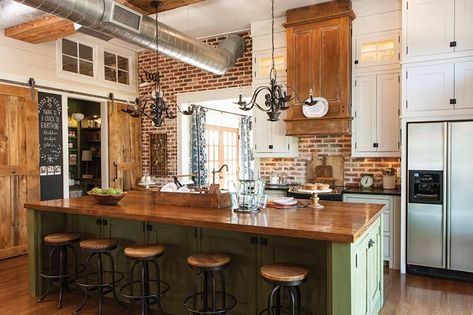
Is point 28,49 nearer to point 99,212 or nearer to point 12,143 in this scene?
point 12,143

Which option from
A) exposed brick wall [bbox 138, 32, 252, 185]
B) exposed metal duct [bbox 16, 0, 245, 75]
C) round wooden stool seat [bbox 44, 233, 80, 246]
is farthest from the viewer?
exposed brick wall [bbox 138, 32, 252, 185]

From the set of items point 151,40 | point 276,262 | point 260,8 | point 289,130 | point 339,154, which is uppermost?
point 260,8

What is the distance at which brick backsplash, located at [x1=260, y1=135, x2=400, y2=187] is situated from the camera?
4.99m

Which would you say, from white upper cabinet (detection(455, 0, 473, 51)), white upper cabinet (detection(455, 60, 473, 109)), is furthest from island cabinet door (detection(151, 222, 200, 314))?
white upper cabinet (detection(455, 0, 473, 51))

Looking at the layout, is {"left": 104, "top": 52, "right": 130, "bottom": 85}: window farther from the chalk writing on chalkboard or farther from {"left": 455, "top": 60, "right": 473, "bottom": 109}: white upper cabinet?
{"left": 455, "top": 60, "right": 473, "bottom": 109}: white upper cabinet

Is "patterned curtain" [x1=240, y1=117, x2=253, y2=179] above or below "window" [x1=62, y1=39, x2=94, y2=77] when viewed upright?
below

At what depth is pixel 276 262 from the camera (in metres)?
2.70

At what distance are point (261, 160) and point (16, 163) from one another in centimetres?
355

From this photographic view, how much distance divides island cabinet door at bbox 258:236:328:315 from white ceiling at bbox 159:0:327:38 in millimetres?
3379

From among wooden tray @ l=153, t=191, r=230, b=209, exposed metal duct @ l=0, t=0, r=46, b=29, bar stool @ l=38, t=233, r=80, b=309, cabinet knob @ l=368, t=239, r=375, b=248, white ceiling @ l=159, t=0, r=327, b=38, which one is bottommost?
bar stool @ l=38, t=233, r=80, b=309

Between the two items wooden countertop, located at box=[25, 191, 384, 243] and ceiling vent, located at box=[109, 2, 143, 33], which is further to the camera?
ceiling vent, located at box=[109, 2, 143, 33]

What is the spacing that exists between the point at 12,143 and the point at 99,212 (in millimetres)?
2658

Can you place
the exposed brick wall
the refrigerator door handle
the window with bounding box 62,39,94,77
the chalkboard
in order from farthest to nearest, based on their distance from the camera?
the exposed brick wall
the window with bounding box 62,39,94,77
the chalkboard
the refrigerator door handle

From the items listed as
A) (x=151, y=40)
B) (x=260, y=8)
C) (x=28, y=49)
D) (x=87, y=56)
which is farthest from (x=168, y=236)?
(x=87, y=56)
